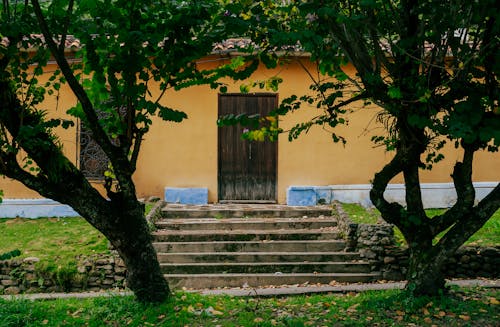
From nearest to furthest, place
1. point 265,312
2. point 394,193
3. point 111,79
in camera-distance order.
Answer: point 111,79
point 265,312
point 394,193

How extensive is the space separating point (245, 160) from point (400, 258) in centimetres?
431

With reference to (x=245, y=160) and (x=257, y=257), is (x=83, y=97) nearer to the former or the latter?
(x=257, y=257)

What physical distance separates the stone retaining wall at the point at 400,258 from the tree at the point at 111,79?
3.88 metres

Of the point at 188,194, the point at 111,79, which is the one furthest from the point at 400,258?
the point at 111,79

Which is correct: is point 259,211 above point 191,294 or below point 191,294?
above

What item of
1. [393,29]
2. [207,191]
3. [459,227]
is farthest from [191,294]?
[207,191]

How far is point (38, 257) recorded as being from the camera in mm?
8070

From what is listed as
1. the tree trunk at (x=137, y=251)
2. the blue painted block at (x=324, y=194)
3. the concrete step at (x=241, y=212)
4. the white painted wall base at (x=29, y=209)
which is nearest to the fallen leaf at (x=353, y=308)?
the tree trunk at (x=137, y=251)

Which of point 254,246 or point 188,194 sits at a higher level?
point 188,194

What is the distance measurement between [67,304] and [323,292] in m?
3.29

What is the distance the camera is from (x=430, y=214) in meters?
10.1

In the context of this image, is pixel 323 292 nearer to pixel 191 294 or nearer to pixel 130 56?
pixel 191 294

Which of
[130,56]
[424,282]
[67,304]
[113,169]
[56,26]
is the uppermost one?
[56,26]

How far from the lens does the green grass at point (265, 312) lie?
16.7ft
